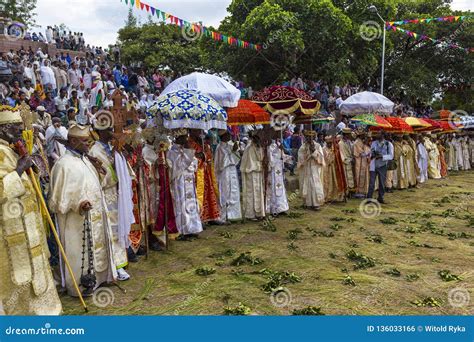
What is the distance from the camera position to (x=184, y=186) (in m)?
7.98

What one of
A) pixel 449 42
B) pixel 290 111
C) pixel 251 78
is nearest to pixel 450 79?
pixel 449 42

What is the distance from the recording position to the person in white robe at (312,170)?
35.6 feet

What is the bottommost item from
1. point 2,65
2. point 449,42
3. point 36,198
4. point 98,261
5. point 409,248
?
point 409,248

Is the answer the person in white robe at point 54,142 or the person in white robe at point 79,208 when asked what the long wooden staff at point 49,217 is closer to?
the person in white robe at point 79,208

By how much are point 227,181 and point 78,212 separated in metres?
4.74

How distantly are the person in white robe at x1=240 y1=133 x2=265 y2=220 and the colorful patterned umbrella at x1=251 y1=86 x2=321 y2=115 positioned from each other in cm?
75

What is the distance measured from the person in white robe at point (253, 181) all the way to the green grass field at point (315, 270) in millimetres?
370

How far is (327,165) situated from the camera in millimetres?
12023

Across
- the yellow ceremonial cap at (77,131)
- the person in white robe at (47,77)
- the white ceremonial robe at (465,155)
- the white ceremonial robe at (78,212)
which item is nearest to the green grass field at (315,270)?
the white ceremonial robe at (78,212)

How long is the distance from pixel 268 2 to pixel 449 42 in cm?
1484

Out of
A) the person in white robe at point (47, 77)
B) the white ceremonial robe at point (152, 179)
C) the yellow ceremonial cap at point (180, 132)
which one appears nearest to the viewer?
the white ceremonial robe at point (152, 179)

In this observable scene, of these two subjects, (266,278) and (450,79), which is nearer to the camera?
(266,278)

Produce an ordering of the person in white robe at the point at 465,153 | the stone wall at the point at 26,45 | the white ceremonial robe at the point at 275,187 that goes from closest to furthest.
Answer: the white ceremonial robe at the point at 275,187
the person in white robe at the point at 465,153
the stone wall at the point at 26,45

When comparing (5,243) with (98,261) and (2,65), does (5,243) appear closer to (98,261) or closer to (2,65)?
(98,261)
